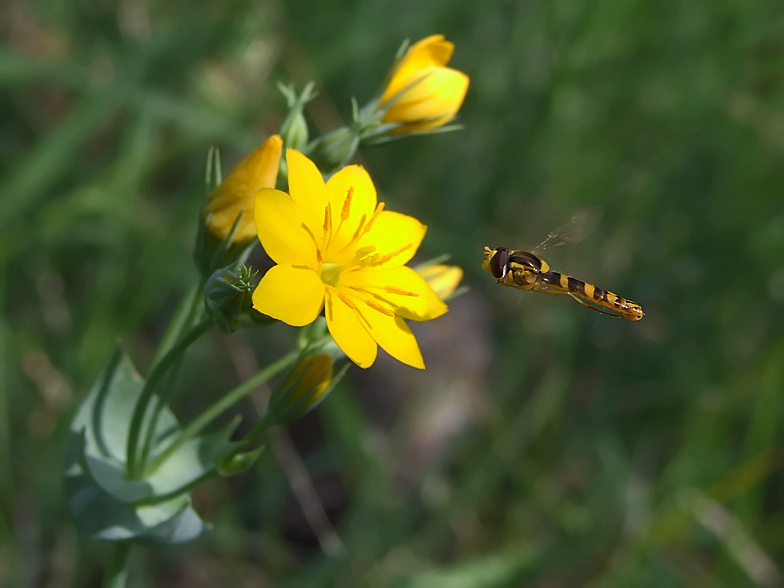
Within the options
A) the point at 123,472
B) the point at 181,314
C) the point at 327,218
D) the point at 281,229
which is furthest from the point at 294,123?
the point at 123,472

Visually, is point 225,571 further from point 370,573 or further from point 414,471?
point 414,471

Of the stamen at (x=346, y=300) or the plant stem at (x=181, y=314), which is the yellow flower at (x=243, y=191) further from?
the stamen at (x=346, y=300)

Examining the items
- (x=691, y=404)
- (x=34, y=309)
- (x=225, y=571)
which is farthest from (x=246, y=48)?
(x=691, y=404)

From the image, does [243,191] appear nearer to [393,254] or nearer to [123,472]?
[393,254]

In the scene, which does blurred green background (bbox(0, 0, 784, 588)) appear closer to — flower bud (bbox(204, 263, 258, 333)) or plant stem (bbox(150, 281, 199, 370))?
plant stem (bbox(150, 281, 199, 370))

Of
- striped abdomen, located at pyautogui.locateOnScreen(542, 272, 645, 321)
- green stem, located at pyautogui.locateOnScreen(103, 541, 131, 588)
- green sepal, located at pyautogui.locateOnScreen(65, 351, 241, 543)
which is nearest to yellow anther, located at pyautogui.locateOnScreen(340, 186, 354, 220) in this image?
green sepal, located at pyautogui.locateOnScreen(65, 351, 241, 543)

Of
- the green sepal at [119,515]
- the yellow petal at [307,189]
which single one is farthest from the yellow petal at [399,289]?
the green sepal at [119,515]
